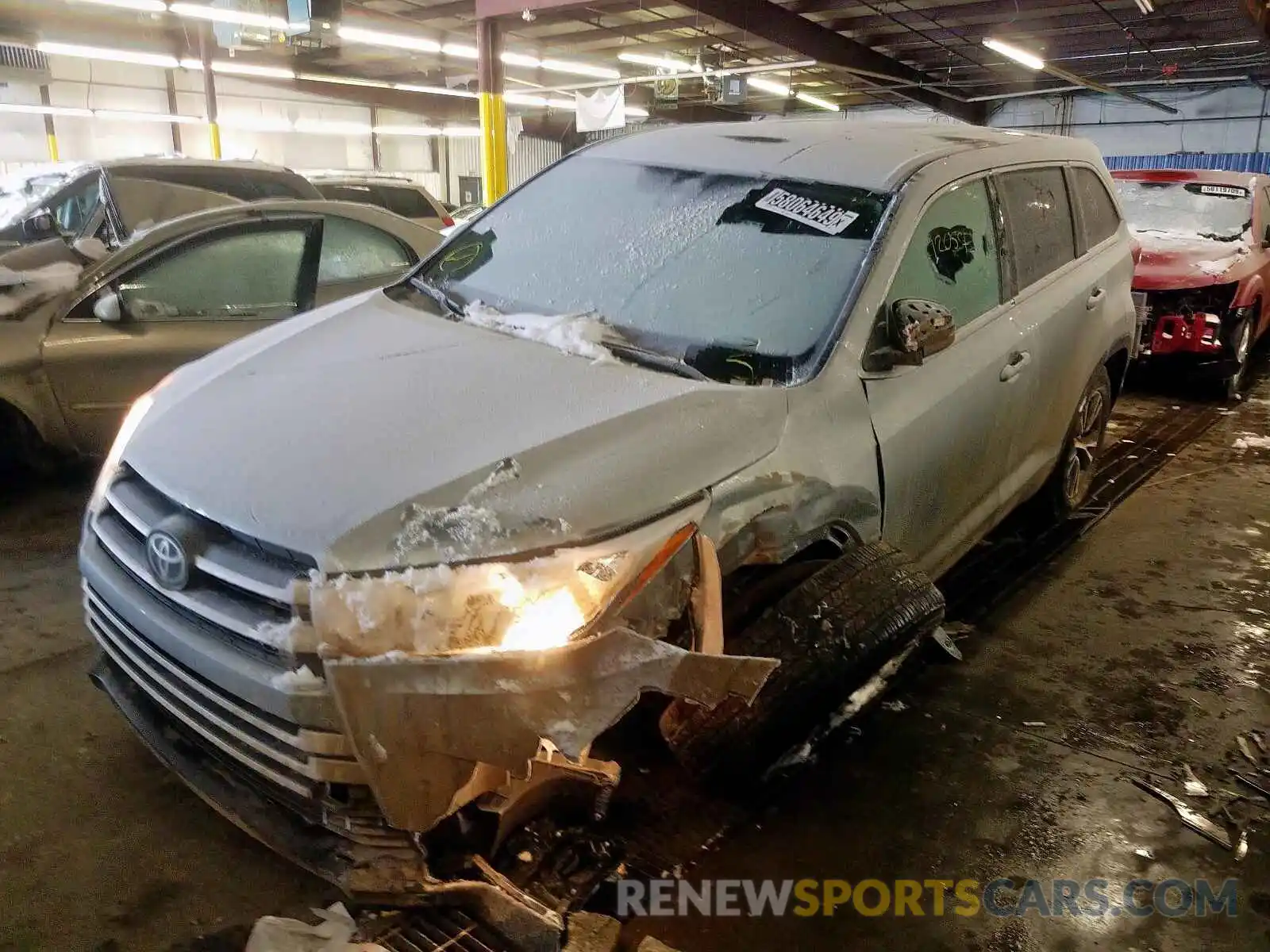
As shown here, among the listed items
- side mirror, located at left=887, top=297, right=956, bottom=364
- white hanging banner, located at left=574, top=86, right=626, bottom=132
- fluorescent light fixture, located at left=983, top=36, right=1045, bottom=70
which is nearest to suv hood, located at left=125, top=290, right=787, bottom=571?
side mirror, located at left=887, top=297, right=956, bottom=364

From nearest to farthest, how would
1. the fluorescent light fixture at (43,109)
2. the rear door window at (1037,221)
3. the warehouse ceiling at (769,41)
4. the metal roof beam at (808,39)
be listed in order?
the rear door window at (1037,221)
the metal roof beam at (808,39)
the warehouse ceiling at (769,41)
the fluorescent light fixture at (43,109)

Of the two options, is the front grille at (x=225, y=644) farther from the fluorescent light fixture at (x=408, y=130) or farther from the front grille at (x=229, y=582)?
the fluorescent light fixture at (x=408, y=130)

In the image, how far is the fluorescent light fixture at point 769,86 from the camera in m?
18.8

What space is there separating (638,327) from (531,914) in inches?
62.5

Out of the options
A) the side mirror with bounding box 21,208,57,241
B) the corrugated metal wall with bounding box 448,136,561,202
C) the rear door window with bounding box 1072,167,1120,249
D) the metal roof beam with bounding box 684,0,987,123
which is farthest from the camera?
the corrugated metal wall with bounding box 448,136,561,202

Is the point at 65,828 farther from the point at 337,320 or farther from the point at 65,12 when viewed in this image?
the point at 65,12

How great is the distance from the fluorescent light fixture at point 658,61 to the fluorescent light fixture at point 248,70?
23.3ft

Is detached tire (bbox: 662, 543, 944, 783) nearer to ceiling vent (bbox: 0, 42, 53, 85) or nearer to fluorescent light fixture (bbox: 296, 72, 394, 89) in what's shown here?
fluorescent light fixture (bbox: 296, 72, 394, 89)

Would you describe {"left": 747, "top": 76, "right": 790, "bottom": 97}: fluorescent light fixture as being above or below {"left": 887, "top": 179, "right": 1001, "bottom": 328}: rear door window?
above

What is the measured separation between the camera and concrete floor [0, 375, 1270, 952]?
7.39 ft

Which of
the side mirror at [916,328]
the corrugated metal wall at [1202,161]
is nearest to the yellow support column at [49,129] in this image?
the side mirror at [916,328]

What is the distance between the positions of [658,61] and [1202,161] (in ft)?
42.1

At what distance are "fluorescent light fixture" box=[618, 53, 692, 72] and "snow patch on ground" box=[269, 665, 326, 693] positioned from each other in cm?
1745

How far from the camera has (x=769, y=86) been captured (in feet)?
63.4
